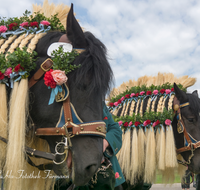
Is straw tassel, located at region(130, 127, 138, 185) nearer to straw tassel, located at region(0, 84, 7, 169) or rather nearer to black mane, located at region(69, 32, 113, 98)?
black mane, located at region(69, 32, 113, 98)

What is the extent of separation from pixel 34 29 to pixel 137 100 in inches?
102

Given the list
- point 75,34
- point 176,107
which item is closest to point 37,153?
point 75,34

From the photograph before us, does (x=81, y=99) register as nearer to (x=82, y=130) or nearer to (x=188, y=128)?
(x=82, y=130)

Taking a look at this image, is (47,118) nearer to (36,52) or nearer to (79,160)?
(79,160)

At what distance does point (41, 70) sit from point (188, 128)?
287 centimetres

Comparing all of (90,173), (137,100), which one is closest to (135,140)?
(137,100)

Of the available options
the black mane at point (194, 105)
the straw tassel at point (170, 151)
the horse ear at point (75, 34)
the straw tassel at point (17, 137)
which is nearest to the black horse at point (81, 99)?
the horse ear at point (75, 34)

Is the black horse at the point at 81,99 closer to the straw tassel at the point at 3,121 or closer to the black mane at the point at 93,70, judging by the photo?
the black mane at the point at 93,70

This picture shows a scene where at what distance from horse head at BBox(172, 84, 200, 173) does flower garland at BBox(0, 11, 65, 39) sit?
2.44 m

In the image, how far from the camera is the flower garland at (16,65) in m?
1.59

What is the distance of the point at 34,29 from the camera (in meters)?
1.90

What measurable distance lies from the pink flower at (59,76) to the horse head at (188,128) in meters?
2.63

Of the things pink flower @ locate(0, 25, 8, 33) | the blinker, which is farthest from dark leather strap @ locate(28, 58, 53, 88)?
the blinker

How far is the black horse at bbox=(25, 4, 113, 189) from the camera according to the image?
1420 millimetres
